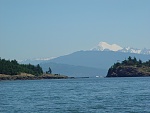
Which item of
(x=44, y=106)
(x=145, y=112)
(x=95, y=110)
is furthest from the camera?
(x=44, y=106)

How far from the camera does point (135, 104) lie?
68125 mm

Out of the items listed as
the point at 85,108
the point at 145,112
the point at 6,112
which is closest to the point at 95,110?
the point at 85,108

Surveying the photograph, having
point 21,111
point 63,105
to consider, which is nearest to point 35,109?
point 21,111

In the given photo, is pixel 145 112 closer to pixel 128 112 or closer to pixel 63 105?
pixel 128 112

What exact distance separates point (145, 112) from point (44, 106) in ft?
→ 56.9

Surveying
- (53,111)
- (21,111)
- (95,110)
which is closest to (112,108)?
(95,110)

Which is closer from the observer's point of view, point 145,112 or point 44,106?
point 145,112

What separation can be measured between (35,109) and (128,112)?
13.9 metres

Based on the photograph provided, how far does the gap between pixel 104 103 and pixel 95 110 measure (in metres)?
9.73

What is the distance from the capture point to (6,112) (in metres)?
61.4

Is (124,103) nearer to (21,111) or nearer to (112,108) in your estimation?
(112,108)

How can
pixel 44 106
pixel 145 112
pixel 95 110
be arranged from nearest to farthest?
pixel 145 112 → pixel 95 110 → pixel 44 106

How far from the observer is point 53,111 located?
6078 centimetres

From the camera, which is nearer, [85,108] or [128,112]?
[128,112]
